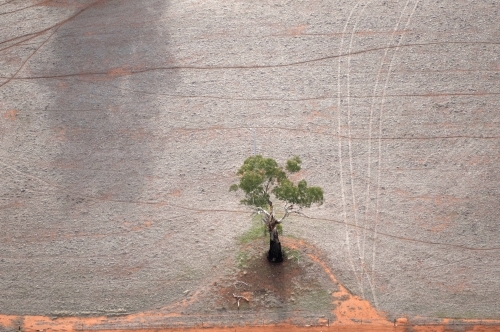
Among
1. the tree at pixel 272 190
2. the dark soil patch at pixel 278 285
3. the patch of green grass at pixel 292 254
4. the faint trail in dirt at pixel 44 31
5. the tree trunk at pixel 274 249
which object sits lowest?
the dark soil patch at pixel 278 285

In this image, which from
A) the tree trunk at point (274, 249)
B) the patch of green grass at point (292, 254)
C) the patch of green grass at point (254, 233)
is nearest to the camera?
the tree trunk at point (274, 249)

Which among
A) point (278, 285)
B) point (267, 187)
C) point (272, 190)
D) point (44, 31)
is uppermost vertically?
point (44, 31)

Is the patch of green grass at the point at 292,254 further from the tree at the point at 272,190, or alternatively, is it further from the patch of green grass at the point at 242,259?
the patch of green grass at the point at 242,259

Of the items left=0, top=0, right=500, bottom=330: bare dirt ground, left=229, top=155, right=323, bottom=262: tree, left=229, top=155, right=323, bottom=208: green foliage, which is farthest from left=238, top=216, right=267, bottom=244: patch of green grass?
left=229, top=155, right=323, bottom=208: green foliage

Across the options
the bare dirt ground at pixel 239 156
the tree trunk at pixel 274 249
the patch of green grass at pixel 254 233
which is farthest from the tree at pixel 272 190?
the bare dirt ground at pixel 239 156

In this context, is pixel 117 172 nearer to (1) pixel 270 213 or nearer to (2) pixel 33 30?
(1) pixel 270 213

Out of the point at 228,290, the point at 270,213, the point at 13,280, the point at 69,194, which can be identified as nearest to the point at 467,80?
the point at 270,213

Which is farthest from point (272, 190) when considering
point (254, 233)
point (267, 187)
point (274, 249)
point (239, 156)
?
point (239, 156)

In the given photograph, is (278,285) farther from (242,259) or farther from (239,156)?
(239,156)
